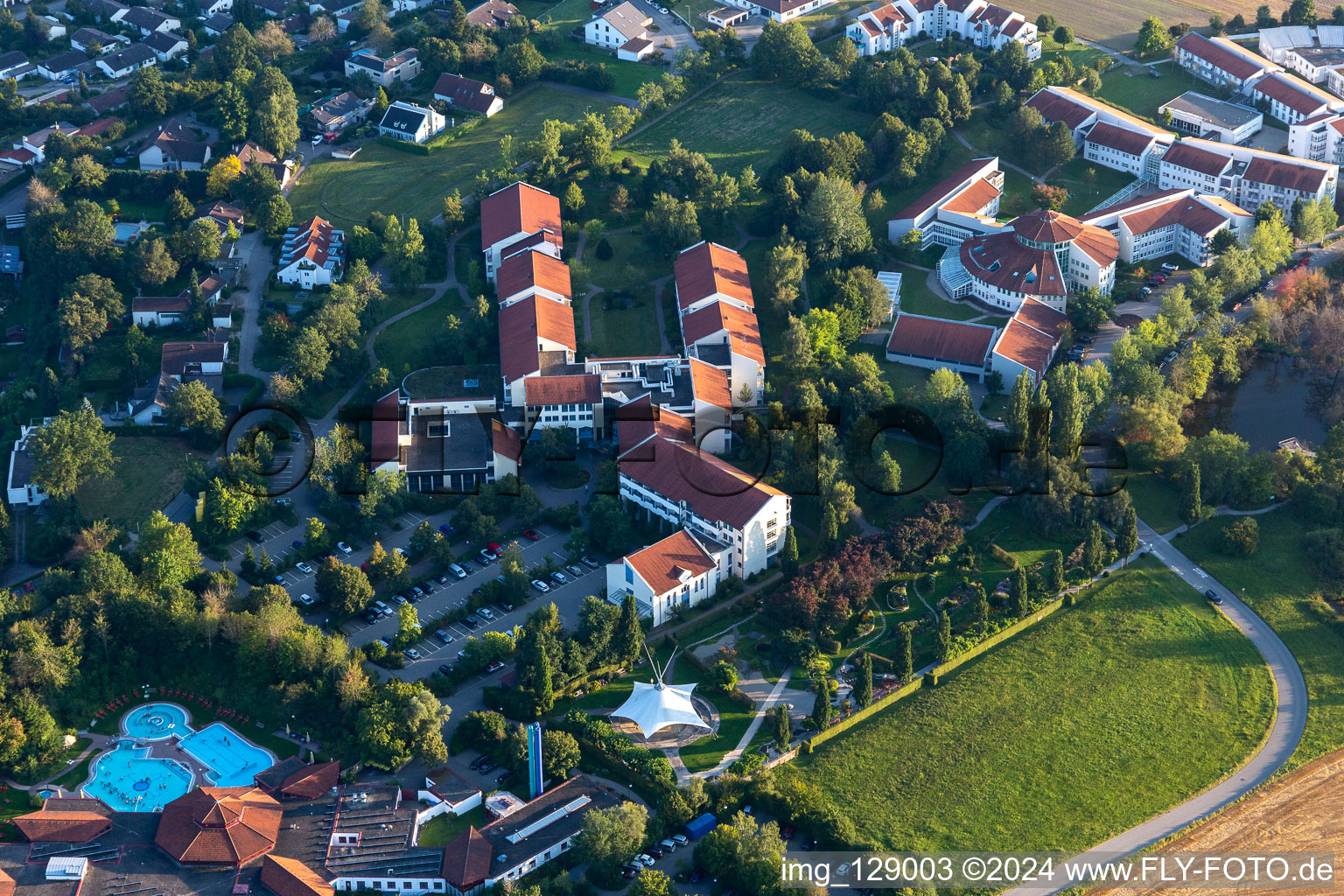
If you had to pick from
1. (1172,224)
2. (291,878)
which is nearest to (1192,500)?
(1172,224)

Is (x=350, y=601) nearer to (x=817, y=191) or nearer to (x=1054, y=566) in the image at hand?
(x=1054, y=566)

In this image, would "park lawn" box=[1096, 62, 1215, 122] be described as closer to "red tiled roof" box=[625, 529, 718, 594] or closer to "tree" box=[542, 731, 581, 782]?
"red tiled roof" box=[625, 529, 718, 594]

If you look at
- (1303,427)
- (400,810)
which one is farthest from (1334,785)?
(400,810)

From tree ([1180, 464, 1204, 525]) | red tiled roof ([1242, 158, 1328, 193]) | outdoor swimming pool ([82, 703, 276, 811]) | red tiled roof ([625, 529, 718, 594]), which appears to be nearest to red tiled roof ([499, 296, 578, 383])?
red tiled roof ([625, 529, 718, 594])

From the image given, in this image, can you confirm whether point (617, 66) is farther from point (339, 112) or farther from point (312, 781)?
point (312, 781)

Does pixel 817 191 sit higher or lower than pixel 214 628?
higher

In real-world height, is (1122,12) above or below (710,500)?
above
